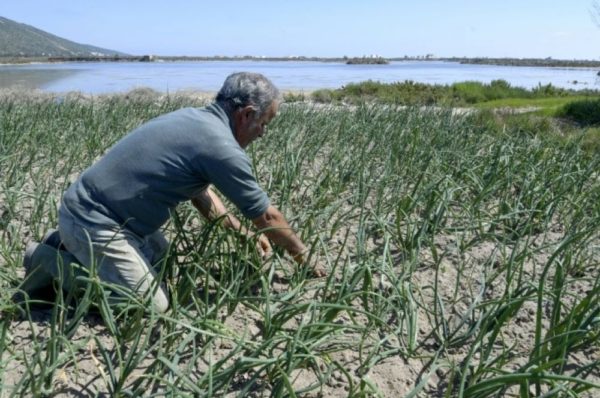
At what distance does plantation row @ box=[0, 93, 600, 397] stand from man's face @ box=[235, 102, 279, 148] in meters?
0.36

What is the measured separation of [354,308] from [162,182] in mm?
875

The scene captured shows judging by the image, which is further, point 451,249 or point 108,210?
point 451,249

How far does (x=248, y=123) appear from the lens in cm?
228

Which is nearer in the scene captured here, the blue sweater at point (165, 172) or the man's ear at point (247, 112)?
the blue sweater at point (165, 172)

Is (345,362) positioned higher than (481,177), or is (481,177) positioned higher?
(481,177)

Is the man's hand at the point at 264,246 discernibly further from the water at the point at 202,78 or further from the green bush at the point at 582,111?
the water at the point at 202,78

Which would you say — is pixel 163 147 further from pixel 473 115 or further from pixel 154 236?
pixel 473 115

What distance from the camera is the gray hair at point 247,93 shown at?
221 cm

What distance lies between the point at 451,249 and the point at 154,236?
4.42 ft

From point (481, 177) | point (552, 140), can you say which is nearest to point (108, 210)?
point (481, 177)

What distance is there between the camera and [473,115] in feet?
20.1

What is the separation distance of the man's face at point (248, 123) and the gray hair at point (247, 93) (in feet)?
0.06

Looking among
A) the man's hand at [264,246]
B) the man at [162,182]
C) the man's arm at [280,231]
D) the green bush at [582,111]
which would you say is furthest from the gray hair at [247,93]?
the green bush at [582,111]

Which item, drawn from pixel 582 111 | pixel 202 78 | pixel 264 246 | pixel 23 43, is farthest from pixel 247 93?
pixel 23 43
